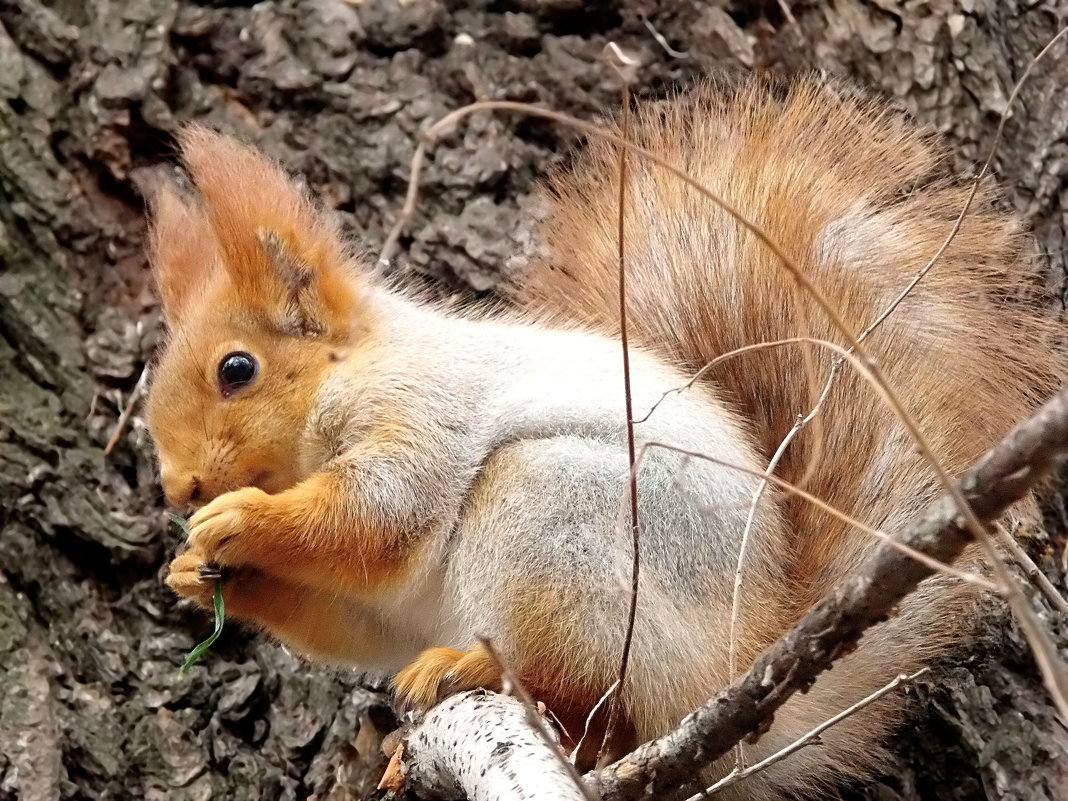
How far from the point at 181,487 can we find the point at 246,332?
10.7 inches

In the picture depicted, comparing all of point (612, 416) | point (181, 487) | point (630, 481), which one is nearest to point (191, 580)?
point (181, 487)

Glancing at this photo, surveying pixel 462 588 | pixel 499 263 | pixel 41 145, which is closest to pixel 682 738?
pixel 462 588

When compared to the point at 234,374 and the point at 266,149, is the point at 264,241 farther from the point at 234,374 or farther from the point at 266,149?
the point at 266,149

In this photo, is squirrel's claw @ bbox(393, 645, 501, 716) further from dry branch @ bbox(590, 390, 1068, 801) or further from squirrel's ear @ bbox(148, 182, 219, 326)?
squirrel's ear @ bbox(148, 182, 219, 326)

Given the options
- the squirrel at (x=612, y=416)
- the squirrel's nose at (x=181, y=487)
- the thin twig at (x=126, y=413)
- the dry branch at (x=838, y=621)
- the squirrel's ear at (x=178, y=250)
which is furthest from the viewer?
the thin twig at (x=126, y=413)

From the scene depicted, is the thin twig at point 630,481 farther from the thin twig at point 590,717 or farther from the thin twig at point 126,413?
the thin twig at point 126,413

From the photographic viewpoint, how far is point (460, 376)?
179 cm

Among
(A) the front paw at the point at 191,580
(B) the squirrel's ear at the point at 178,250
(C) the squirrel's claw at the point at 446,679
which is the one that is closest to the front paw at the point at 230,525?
(A) the front paw at the point at 191,580

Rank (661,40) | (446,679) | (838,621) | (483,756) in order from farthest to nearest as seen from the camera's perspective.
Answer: (661,40) → (446,679) → (483,756) → (838,621)

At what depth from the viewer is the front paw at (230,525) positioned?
1.59 meters

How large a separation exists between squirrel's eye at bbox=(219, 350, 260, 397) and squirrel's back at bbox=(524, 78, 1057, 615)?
1.83 ft

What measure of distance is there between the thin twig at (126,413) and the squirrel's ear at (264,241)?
48 cm

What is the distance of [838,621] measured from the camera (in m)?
0.99

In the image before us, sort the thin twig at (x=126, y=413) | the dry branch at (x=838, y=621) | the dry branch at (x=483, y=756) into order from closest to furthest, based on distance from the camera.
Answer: the dry branch at (x=838, y=621), the dry branch at (x=483, y=756), the thin twig at (x=126, y=413)
